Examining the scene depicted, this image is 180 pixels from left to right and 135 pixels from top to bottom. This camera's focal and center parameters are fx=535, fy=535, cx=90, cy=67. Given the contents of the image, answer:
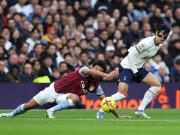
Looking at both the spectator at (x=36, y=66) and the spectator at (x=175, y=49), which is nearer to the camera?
the spectator at (x=36, y=66)

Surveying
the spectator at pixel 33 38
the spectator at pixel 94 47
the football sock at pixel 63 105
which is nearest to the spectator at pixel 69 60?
the spectator at pixel 33 38

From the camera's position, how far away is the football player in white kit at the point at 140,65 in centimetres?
1275

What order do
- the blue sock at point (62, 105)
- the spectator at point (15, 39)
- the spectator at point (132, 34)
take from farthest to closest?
the spectator at point (132, 34), the spectator at point (15, 39), the blue sock at point (62, 105)

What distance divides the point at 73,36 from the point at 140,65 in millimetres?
8375

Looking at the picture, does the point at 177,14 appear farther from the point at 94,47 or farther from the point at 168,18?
the point at 94,47

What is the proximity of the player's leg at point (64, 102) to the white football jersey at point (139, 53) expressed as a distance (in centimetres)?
164

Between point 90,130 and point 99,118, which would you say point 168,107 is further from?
point 90,130

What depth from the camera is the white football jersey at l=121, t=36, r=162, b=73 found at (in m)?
12.9

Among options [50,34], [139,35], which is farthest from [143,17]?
[50,34]

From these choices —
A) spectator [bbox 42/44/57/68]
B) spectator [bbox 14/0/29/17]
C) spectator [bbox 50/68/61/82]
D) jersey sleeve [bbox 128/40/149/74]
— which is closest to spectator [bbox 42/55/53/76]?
spectator [bbox 50/68/61/82]

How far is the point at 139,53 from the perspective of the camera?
13.1m

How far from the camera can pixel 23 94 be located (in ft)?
59.4

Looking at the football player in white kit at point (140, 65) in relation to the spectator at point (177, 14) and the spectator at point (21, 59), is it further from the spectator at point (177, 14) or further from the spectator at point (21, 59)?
the spectator at point (177, 14)

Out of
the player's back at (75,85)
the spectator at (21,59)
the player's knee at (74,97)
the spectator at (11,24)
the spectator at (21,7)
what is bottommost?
the player's knee at (74,97)
